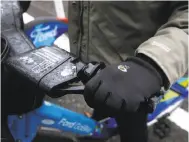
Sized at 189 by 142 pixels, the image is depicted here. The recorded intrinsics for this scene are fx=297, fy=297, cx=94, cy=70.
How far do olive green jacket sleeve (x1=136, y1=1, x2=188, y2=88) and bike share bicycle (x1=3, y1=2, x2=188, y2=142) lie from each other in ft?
0.49

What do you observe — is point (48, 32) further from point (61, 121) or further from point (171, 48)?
point (171, 48)

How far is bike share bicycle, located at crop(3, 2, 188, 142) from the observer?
23.3 inches

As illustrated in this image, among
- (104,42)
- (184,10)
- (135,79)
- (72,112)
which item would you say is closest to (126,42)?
(104,42)

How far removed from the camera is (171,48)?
73cm

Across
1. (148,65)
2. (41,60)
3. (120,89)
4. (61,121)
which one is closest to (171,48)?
(148,65)

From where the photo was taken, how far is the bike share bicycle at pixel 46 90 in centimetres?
59

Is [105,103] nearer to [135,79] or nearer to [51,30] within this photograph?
[135,79]

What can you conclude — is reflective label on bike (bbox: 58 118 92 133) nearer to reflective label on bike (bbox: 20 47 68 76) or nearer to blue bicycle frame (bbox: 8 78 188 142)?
blue bicycle frame (bbox: 8 78 188 142)

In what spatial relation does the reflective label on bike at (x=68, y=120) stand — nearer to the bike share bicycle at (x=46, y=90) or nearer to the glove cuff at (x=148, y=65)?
the bike share bicycle at (x=46, y=90)

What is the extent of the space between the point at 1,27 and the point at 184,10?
21.6 inches

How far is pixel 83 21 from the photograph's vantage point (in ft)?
3.67

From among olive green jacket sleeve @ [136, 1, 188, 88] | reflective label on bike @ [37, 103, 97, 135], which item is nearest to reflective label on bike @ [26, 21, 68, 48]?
reflective label on bike @ [37, 103, 97, 135]

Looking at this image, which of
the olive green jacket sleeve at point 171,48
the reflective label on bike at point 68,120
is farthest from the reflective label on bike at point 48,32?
the olive green jacket sleeve at point 171,48

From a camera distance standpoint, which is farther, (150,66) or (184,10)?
(184,10)
